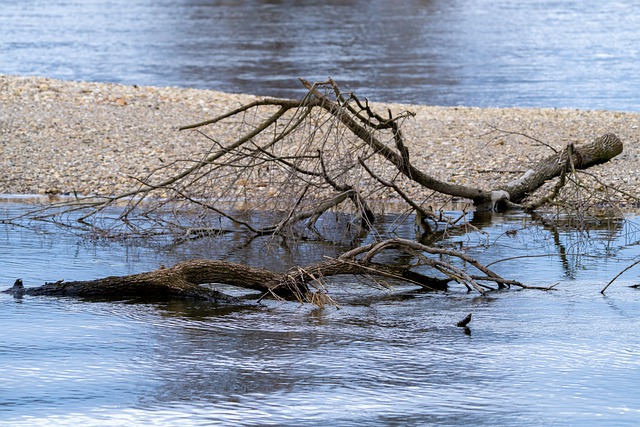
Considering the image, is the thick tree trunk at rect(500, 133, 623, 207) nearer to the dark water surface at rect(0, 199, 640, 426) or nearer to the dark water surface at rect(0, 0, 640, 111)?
the dark water surface at rect(0, 199, 640, 426)

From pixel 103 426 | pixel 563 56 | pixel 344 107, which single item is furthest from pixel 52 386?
pixel 563 56

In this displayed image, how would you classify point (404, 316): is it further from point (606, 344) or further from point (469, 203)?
point (469, 203)

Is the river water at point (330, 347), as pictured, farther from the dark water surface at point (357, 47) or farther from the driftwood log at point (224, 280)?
the dark water surface at point (357, 47)

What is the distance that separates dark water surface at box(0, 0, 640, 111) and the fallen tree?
452 inches

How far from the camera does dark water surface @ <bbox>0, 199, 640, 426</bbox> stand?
690cm

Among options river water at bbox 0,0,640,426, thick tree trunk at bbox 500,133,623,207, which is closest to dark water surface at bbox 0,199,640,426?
river water at bbox 0,0,640,426

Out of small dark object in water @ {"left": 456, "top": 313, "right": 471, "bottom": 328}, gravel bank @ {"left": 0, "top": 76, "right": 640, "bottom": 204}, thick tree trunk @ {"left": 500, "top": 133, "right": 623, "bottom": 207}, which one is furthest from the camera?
gravel bank @ {"left": 0, "top": 76, "right": 640, "bottom": 204}

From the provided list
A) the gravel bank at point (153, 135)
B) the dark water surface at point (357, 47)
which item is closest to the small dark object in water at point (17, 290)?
the gravel bank at point (153, 135)

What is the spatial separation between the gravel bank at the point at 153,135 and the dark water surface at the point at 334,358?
4565 millimetres

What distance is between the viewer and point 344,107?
10.8 metres

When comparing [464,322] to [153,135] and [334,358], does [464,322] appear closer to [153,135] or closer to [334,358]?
[334,358]

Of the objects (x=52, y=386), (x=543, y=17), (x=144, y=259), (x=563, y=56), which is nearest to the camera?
(x=52, y=386)

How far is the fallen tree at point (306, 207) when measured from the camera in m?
9.38

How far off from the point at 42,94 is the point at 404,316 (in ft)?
43.8
